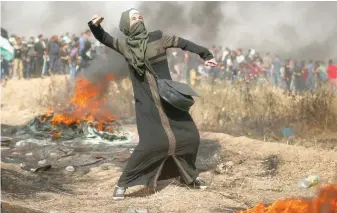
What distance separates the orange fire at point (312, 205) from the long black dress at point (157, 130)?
1.45 metres

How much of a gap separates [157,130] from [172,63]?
13804 mm

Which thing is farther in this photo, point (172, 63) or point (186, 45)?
point (172, 63)

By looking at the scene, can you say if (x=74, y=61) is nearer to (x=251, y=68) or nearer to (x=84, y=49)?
(x=84, y=49)

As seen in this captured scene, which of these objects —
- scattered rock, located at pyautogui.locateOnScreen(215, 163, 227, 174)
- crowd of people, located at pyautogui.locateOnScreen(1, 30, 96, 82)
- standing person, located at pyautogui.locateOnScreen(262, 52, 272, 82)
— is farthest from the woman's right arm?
standing person, located at pyautogui.locateOnScreen(262, 52, 272, 82)

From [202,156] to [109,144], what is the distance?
228 centimetres

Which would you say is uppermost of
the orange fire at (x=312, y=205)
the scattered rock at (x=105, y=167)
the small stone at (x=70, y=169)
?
the orange fire at (x=312, y=205)

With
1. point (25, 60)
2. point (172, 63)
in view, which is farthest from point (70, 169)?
point (25, 60)

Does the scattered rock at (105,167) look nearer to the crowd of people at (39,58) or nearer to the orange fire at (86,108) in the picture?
the orange fire at (86,108)

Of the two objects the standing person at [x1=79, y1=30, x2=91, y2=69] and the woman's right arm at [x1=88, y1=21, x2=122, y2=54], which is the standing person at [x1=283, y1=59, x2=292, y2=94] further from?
the woman's right arm at [x1=88, y1=21, x2=122, y2=54]

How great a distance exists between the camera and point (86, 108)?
11125 mm

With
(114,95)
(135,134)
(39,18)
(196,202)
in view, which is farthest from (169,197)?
(39,18)

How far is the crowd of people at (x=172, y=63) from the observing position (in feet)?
57.0

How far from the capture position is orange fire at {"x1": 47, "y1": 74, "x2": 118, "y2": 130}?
1086 centimetres

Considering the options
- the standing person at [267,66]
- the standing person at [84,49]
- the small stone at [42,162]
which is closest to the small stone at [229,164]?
the small stone at [42,162]
